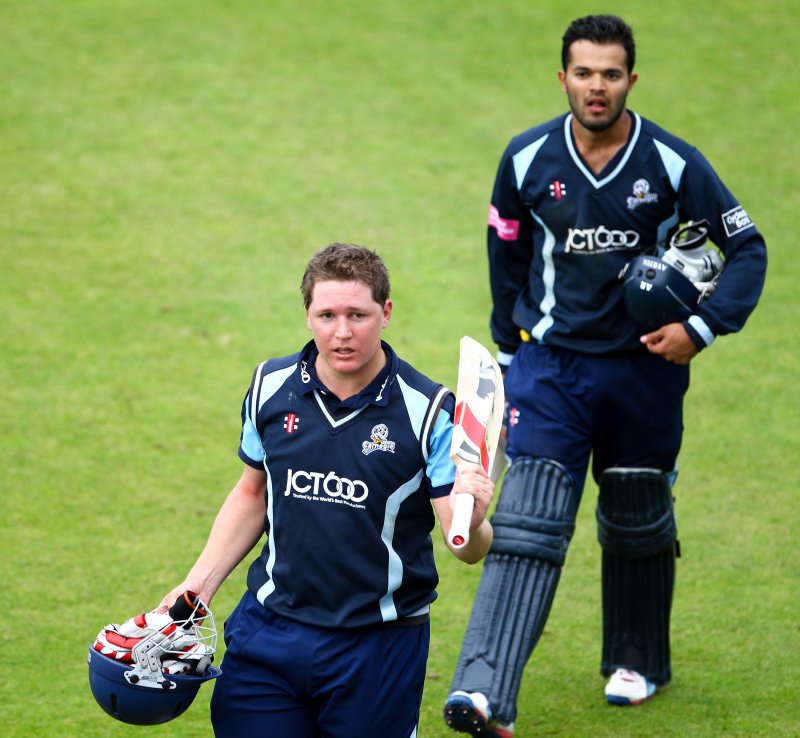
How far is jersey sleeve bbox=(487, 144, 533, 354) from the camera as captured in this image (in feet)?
16.3

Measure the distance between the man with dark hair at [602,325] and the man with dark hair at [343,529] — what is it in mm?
1031

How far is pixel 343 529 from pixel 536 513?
1308 millimetres

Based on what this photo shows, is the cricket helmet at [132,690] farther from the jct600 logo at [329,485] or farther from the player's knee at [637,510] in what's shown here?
the player's knee at [637,510]

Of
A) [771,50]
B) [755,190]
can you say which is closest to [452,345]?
[755,190]

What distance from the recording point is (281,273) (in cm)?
890

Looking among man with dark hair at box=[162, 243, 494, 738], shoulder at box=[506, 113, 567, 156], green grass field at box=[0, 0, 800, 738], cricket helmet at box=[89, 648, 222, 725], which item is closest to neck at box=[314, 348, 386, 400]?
man with dark hair at box=[162, 243, 494, 738]

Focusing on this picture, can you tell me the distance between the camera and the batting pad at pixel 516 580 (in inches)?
177

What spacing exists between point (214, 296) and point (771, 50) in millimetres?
5718

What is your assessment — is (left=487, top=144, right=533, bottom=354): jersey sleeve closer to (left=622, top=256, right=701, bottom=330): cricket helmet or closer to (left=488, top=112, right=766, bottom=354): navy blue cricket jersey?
(left=488, top=112, right=766, bottom=354): navy blue cricket jersey

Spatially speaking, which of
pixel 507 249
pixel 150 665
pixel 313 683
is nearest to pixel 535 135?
pixel 507 249

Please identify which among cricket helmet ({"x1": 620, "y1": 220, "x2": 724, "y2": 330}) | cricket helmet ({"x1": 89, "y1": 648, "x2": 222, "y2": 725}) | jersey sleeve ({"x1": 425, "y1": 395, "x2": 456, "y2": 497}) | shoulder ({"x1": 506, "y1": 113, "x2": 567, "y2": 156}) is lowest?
cricket helmet ({"x1": 89, "y1": 648, "x2": 222, "y2": 725})

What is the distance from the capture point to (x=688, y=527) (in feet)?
21.1

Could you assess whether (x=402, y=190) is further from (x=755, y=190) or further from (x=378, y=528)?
(x=378, y=528)

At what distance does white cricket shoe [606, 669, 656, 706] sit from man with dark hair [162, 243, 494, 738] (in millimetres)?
1677
